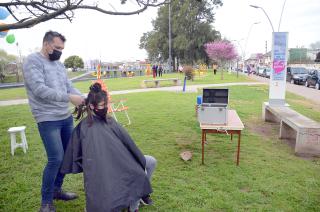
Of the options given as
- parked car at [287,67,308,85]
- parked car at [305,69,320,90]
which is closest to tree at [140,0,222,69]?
parked car at [287,67,308,85]

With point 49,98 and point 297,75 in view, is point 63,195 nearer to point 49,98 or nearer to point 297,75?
point 49,98

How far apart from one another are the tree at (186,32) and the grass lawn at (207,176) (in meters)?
41.9

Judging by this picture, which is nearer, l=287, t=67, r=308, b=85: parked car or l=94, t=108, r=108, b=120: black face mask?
l=94, t=108, r=108, b=120: black face mask

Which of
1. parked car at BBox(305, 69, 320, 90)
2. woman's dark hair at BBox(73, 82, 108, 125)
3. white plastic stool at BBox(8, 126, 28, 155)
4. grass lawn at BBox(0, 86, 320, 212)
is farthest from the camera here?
parked car at BBox(305, 69, 320, 90)

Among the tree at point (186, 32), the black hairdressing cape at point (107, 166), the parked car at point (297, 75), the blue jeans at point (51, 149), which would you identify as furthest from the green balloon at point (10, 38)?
the tree at point (186, 32)

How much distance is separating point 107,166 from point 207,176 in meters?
2.04

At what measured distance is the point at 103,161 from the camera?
2.41 m

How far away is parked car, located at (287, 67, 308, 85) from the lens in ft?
78.3

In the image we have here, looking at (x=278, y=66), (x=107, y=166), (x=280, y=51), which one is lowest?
(x=107, y=166)

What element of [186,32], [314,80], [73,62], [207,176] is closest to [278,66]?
[207,176]

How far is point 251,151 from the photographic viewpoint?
5.17m

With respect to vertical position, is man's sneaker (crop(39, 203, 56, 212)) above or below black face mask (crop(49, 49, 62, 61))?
below

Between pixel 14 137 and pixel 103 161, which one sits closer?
pixel 103 161

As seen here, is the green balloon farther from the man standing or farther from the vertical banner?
the man standing
